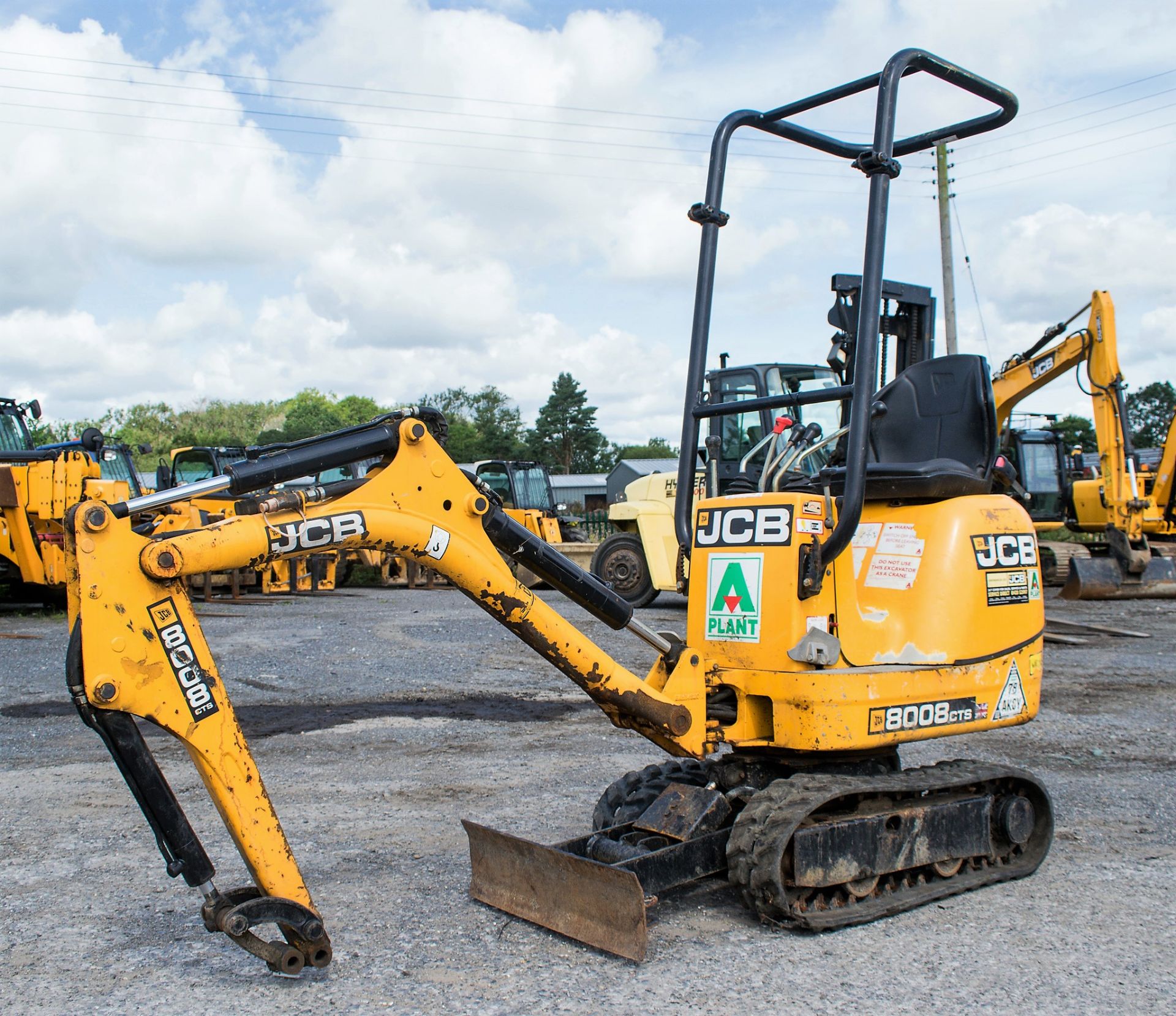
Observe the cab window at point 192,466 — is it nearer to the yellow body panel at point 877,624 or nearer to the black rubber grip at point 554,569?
the black rubber grip at point 554,569

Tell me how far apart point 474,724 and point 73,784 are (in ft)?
8.47

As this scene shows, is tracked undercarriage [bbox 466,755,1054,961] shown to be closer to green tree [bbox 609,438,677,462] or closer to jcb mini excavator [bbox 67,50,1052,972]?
jcb mini excavator [bbox 67,50,1052,972]

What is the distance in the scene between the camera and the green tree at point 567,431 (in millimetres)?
84688

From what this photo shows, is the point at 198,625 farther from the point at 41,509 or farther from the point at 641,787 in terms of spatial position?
the point at 41,509

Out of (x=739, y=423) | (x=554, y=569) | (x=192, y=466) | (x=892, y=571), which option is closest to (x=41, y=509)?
(x=192, y=466)

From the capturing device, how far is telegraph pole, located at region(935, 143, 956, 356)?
2548 centimetres

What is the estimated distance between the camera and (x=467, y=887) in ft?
13.8

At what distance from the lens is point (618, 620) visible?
4.01 metres

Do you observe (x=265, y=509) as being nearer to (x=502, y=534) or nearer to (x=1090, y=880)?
(x=502, y=534)

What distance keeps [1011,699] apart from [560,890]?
198 centimetres

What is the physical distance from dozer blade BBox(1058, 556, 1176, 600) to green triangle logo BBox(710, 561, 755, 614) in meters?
13.0

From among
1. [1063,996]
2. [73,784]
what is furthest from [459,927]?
[73,784]

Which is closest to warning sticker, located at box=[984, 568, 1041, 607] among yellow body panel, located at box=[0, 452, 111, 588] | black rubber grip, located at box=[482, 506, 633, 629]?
black rubber grip, located at box=[482, 506, 633, 629]

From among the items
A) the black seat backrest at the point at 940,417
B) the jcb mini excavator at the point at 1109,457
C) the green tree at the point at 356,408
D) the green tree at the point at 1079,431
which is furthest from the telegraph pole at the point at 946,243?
the green tree at the point at 356,408
